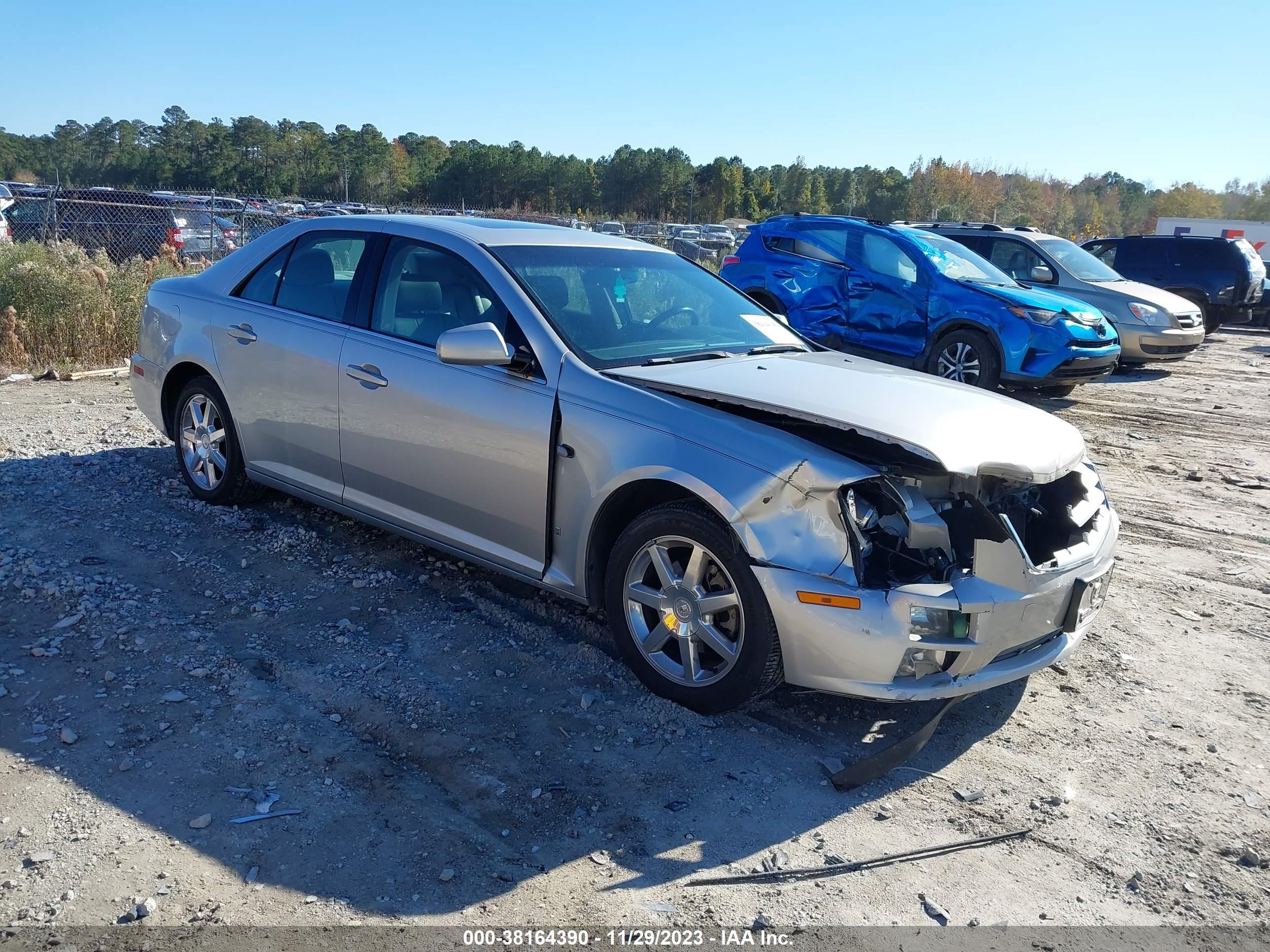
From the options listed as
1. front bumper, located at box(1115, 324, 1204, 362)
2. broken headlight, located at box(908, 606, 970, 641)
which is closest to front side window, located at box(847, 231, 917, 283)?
front bumper, located at box(1115, 324, 1204, 362)

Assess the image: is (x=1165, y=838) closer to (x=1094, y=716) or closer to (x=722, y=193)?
(x=1094, y=716)

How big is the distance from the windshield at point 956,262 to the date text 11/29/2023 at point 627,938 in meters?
8.79

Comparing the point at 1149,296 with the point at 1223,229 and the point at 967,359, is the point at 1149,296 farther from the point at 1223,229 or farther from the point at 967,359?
the point at 1223,229

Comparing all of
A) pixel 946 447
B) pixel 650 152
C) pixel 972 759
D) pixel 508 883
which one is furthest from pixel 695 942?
pixel 650 152

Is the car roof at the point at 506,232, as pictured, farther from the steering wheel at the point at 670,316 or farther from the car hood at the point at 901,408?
the car hood at the point at 901,408

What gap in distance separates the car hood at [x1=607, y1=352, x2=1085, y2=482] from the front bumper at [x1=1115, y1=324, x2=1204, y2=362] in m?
9.60

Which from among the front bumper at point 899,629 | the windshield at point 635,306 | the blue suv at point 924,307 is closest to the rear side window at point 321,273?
the windshield at point 635,306

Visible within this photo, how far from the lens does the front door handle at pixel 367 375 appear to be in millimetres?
4574

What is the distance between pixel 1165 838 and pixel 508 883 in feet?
6.98

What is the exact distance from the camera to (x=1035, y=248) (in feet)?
42.3

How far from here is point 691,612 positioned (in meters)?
3.67

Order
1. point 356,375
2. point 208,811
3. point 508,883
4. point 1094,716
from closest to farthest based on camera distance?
point 508,883
point 208,811
point 1094,716
point 356,375

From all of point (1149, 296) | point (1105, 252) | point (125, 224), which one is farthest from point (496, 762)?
point (125, 224)

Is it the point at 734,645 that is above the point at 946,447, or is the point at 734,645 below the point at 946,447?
below
